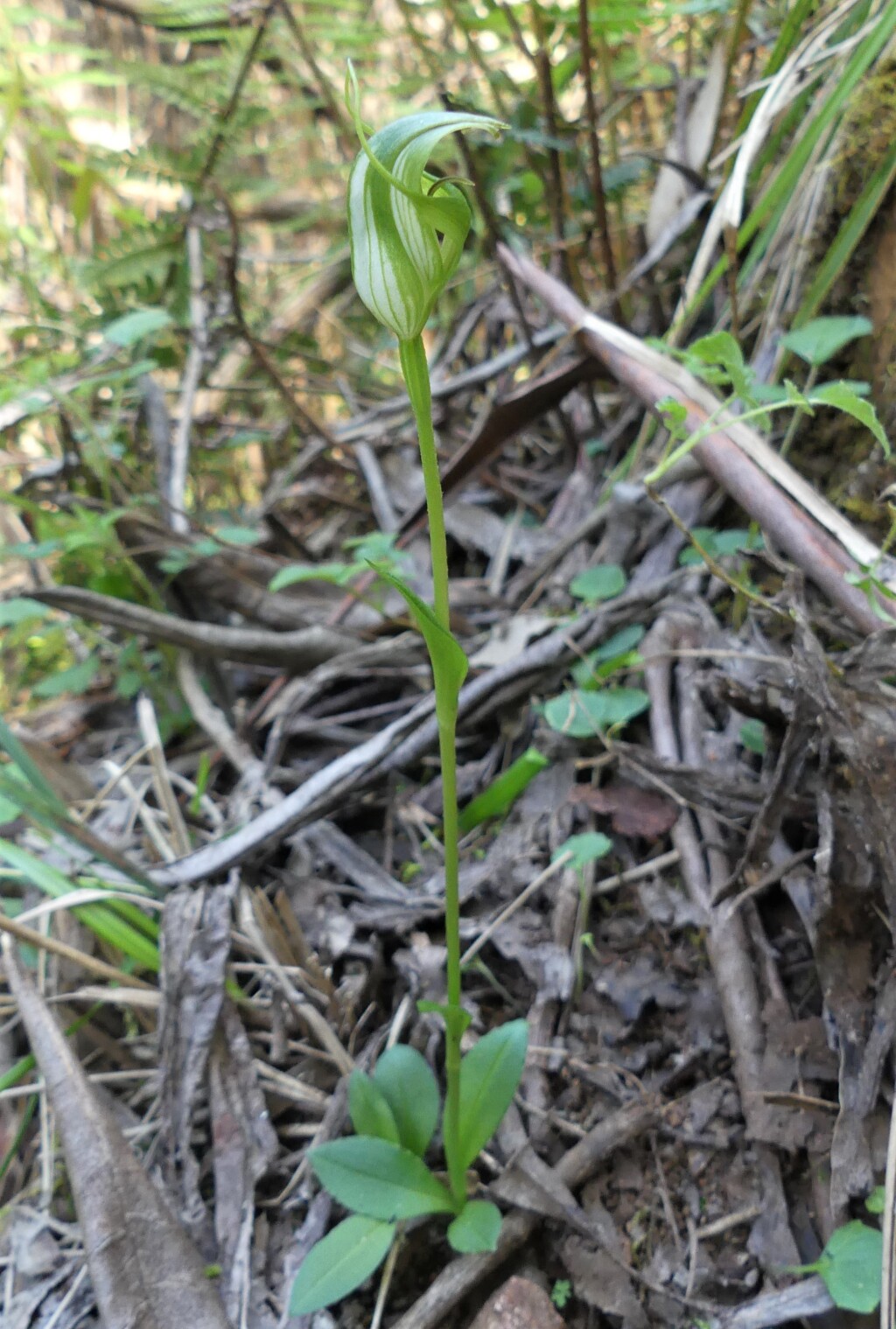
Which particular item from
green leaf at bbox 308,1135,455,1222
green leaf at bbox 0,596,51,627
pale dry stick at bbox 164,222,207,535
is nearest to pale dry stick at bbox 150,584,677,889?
green leaf at bbox 308,1135,455,1222

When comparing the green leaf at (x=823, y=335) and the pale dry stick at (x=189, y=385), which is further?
the pale dry stick at (x=189, y=385)

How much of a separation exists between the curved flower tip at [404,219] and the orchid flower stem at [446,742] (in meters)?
0.03

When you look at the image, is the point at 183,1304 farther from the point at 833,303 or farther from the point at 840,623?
the point at 833,303

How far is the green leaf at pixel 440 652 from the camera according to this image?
0.56 metres

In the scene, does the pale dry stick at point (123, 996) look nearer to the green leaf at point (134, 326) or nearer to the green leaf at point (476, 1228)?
the green leaf at point (476, 1228)

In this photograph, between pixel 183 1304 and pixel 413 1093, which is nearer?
pixel 183 1304

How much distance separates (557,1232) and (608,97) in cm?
184

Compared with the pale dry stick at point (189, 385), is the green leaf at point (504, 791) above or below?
below

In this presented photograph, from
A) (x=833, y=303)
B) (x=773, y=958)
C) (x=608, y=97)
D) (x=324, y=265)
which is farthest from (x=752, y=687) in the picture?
(x=324, y=265)

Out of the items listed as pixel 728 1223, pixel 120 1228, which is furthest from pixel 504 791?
pixel 120 1228

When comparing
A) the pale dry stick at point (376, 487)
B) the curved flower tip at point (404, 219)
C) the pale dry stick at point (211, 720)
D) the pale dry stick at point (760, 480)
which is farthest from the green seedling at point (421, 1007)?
the pale dry stick at point (376, 487)

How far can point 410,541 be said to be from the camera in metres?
1.62

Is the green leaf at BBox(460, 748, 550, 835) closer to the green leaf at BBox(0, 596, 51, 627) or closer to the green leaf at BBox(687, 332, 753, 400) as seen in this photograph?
the green leaf at BBox(687, 332, 753, 400)

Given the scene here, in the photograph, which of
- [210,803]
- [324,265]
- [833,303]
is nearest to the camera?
[833,303]
